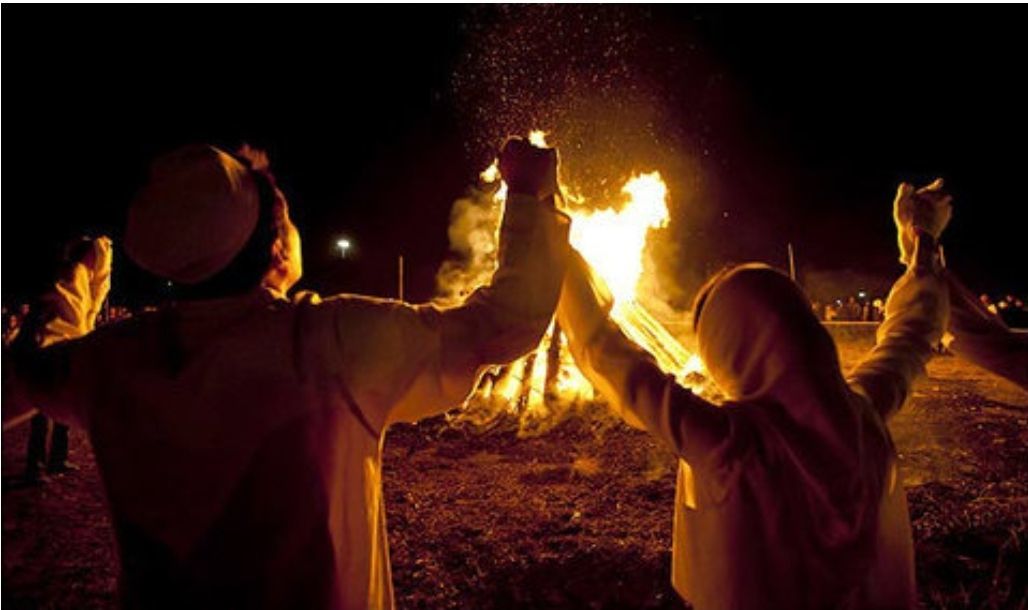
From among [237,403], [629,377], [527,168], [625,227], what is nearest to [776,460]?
[629,377]

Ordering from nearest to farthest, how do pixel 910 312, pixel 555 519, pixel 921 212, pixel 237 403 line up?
pixel 237 403 < pixel 910 312 < pixel 921 212 < pixel 555 519

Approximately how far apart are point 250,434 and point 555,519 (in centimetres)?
482

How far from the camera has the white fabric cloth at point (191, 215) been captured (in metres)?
1.43

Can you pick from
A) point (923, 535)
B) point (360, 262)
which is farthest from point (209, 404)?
point (360, 262)

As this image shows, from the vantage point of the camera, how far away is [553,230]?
1741 mm

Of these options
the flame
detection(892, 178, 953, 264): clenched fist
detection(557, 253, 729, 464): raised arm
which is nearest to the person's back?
detection(557, 253, 729, 464): raised arm

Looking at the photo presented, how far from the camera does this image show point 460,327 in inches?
59.7

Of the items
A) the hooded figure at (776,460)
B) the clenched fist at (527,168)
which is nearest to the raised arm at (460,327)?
the clenched fist at (527,168)

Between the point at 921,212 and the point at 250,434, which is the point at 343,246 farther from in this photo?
the point at 250,434

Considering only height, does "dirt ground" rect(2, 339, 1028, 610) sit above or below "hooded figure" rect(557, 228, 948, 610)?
below

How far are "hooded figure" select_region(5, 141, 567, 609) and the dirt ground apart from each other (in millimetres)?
3220

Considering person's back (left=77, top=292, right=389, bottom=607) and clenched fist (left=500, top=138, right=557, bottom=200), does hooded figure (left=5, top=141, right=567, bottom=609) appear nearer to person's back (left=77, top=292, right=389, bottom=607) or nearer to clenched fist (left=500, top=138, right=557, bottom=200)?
person's back (left=77, top=292, right=389, bottom=607)

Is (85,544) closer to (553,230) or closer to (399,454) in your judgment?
(399,454)

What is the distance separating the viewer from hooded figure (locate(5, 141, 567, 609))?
1423 mm
